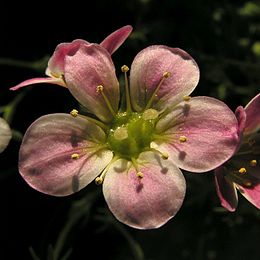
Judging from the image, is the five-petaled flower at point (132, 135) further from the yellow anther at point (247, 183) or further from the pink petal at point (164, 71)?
the yellow anther at point (247, 183)

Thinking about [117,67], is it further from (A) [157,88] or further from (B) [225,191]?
(B) [225,191]

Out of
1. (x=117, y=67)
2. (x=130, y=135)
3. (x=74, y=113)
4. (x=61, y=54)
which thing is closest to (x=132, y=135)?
(x=130, y=135)

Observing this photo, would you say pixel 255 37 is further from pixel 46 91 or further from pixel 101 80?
pixel 101 80

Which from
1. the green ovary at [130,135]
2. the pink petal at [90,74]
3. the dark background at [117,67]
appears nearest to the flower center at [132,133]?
the green ovary at [130,135]

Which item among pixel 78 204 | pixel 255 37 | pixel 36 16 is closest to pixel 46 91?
pixel 36 16

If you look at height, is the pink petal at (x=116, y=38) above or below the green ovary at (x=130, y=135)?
above

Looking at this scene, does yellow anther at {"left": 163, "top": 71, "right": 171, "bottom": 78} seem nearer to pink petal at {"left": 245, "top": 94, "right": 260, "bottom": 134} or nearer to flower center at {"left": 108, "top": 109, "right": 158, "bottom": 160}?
flower center at {"left": 108, "top": 109, "right": 158, "bottom": 160}

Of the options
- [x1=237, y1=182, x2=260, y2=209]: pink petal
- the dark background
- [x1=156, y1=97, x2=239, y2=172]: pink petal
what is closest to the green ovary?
[x1=156, y1=97, x2=239, y2=172]: pink petal
